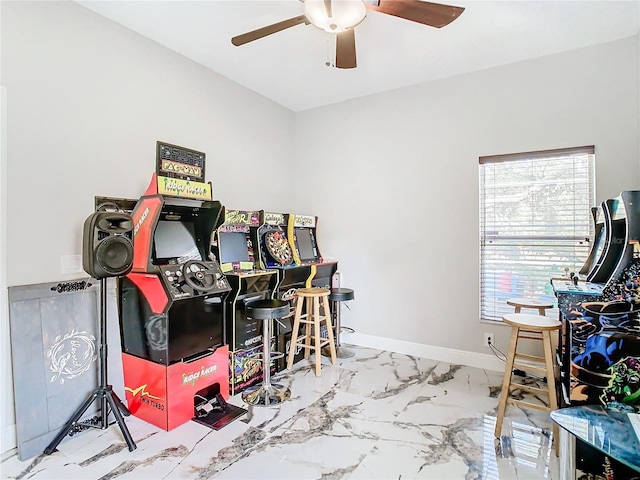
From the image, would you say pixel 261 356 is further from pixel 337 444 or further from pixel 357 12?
pixel 357 12

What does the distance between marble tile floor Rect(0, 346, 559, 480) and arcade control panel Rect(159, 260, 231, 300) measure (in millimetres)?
935

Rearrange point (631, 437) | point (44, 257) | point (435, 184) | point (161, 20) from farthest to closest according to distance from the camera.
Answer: point (435, 184)
point (161, 20)
point (44, 257)
point (631, 437)

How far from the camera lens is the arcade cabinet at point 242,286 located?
2865mm

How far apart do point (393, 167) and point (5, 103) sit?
10.8ft

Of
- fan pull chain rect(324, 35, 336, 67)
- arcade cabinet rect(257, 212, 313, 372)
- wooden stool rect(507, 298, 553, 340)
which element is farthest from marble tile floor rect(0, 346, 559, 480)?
fan pull chain rect(324, 35, 336, 67)

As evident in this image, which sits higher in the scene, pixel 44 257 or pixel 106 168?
pixel 106 168

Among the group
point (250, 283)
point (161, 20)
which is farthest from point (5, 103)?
point (250, 283)

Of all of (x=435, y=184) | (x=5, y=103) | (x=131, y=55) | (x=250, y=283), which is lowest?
(x=250, y=283)

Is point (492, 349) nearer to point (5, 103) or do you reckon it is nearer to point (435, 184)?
point (435, 184)

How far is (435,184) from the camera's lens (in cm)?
366

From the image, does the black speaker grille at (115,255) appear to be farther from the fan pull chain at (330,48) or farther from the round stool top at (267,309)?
the fan pull chain at (330,48)

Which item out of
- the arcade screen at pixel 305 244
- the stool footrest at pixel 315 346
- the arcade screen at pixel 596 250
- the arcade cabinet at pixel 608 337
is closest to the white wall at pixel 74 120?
the arcade screen at pixel 305 244

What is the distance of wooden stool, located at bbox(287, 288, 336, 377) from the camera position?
10.9ft

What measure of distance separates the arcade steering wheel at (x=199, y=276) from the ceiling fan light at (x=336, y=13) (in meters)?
1.82
